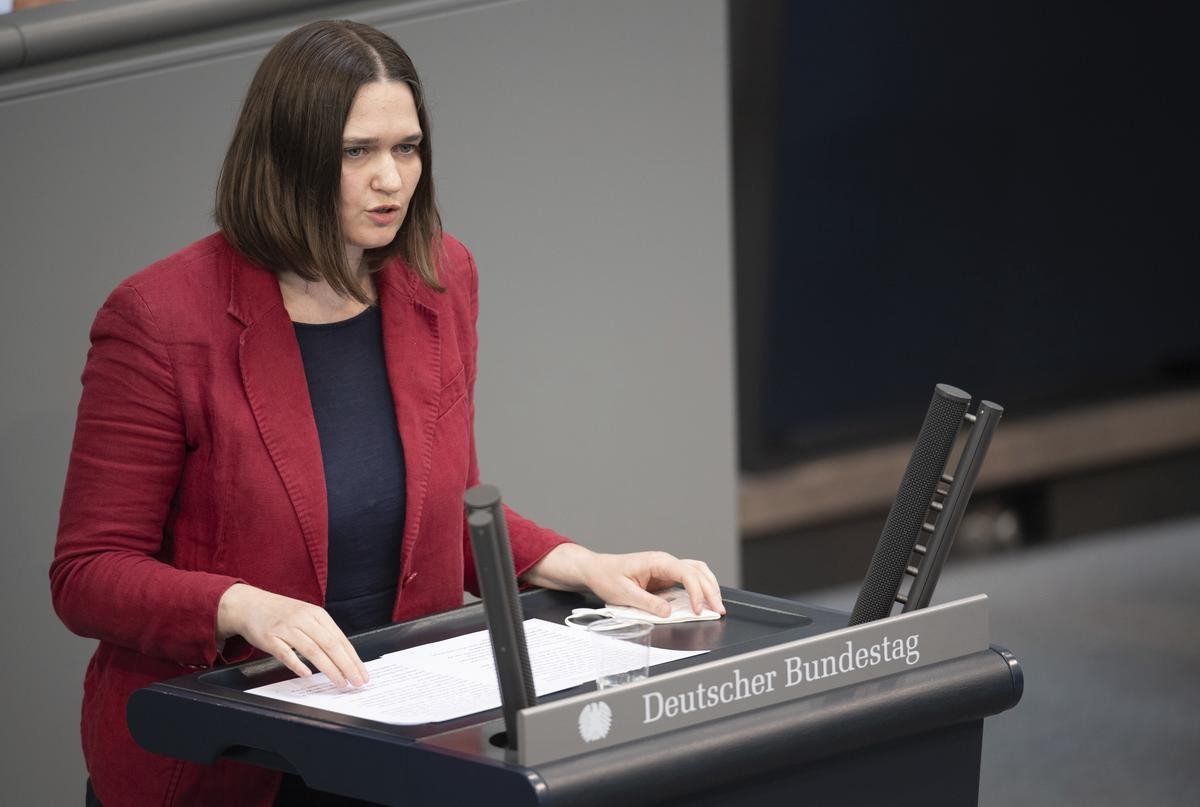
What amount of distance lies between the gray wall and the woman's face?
2.67 feet

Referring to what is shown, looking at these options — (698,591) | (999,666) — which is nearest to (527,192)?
A: (698,591)

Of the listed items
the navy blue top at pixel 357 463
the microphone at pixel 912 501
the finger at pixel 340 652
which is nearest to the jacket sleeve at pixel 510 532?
the navy blue top at pixel 357 463

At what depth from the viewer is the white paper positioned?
1.88m

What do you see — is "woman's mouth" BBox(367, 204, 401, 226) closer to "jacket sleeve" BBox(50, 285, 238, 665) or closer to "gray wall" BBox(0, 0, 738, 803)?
"jacket sleeve" BBox(50, 285, 238, 665)

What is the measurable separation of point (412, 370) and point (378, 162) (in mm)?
273

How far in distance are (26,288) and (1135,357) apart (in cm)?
440

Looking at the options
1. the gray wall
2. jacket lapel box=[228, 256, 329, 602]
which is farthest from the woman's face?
the gray wall

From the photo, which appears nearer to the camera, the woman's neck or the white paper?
the white paper

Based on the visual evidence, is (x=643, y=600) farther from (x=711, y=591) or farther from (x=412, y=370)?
(x=412, y=370)

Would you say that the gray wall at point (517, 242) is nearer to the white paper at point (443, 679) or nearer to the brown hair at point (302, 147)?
the brown hair at point (302, 147)

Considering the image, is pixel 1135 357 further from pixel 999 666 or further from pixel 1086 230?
pixel 999 666

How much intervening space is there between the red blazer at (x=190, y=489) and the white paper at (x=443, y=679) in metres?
0.18

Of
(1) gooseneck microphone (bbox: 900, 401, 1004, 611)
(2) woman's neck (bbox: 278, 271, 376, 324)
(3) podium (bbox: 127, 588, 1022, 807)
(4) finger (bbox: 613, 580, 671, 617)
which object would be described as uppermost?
(2) woman's neck (bbox: 278, 271, 376, 324)

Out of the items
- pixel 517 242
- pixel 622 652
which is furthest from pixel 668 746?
pixel 517 242
